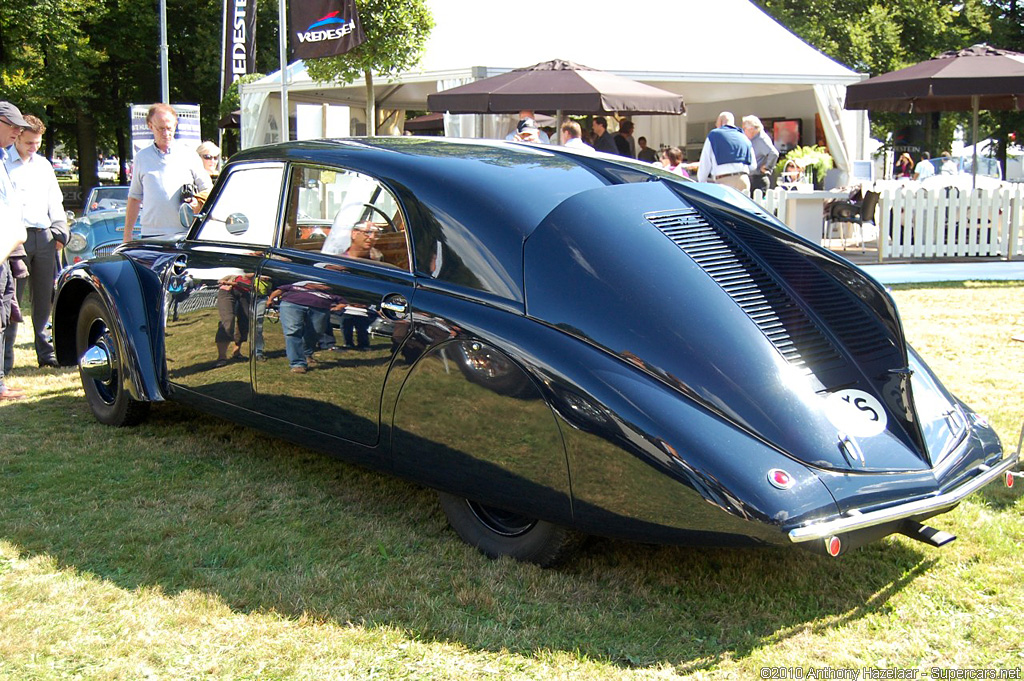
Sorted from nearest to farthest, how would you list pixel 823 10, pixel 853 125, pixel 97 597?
pixel 97 597, pixel 853 125, pixel 823 10

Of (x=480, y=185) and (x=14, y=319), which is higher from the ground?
Answer: (x=480, y=185)

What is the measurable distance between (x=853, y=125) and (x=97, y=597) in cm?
1808

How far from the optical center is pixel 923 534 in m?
3.29

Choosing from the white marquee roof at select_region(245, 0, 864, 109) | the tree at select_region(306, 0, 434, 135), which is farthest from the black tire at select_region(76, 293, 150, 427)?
the white marquee roof at select_region(245, 0, 864, 109)

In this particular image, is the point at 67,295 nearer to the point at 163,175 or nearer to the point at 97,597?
the point at 163,175

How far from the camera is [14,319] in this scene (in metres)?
7.22

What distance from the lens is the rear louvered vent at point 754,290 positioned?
3.38 meters

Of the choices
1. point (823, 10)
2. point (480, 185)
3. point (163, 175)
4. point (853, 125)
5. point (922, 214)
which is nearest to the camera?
point (480, 185)

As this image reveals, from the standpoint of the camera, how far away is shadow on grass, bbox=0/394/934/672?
126 inches

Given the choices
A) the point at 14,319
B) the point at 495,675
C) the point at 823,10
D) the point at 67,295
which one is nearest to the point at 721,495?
the point at 495,675

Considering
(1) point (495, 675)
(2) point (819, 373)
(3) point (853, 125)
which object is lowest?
(1) point (495, 675)

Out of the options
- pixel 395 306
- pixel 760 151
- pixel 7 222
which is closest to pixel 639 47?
pixel 760 151

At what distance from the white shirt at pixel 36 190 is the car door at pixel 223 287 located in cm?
288

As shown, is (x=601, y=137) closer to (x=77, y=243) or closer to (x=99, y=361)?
(x=77, y=243)
